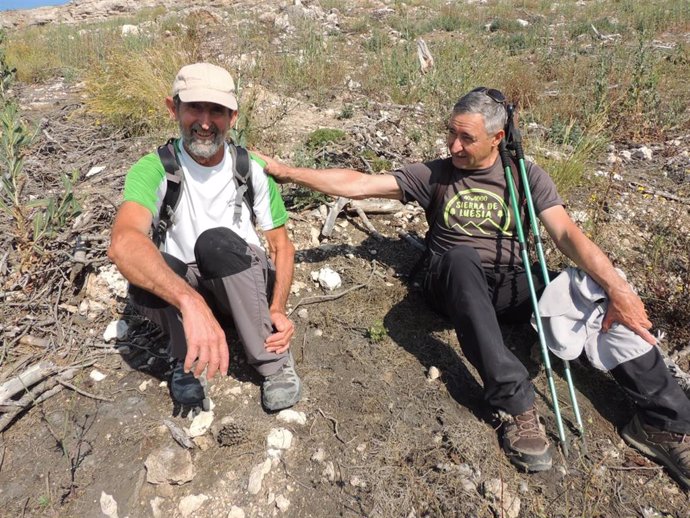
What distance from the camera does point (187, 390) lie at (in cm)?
247

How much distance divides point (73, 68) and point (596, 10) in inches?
566

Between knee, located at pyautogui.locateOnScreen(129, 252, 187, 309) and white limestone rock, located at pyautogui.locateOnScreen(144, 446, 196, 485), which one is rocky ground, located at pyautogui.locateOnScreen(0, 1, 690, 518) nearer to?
white limestone rock, located at pyautogui.locateOnScreen(144, 446, 196, 485)

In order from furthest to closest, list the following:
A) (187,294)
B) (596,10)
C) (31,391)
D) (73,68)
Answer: (596,10)
(73,68)
(31,391)
(187,294)

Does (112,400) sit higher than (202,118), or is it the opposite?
(202,118)

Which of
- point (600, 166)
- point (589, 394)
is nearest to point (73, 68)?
point (600, 166)

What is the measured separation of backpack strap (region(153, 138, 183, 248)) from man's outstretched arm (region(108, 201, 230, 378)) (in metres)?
0.19

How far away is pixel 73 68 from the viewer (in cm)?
742

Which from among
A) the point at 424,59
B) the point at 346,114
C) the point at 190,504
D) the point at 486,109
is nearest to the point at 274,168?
the point at 486,109

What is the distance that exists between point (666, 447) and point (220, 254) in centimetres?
246

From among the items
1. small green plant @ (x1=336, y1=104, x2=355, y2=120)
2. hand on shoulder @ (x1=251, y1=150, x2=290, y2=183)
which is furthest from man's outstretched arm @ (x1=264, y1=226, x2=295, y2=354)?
small green plant @ (x1=336, y1=104, x2=355, y2=120)

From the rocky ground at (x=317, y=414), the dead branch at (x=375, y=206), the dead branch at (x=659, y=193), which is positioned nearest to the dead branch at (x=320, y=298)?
the rocky ground at (x=317, y=414)

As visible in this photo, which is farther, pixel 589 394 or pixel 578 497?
pixel 589 394

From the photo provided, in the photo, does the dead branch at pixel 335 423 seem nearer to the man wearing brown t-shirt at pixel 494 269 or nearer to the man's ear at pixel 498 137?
the man wearing brown t-shirt at pixel 494 269

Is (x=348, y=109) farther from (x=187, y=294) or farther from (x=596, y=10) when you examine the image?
(x=596, y=10)
